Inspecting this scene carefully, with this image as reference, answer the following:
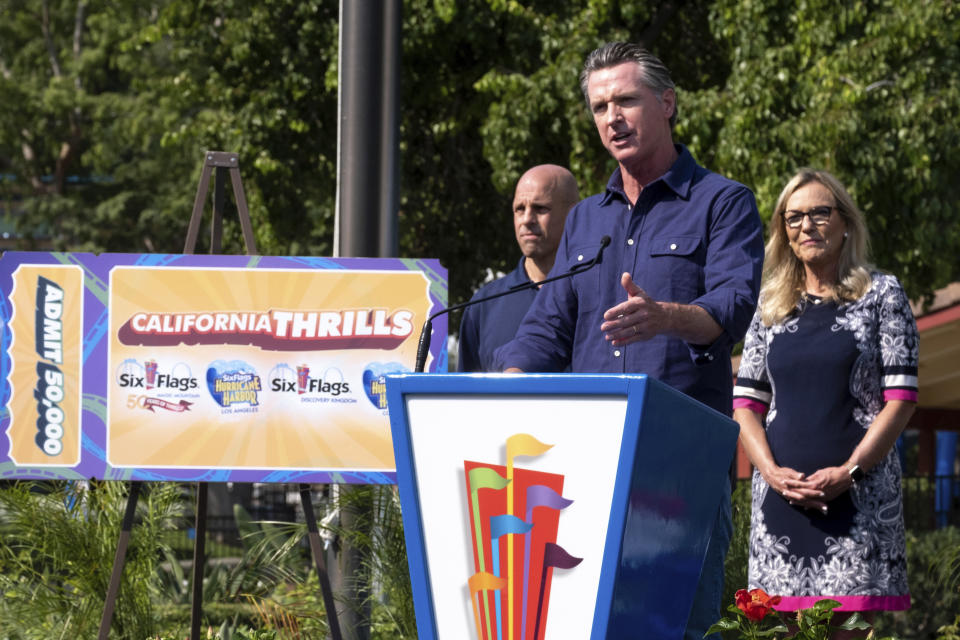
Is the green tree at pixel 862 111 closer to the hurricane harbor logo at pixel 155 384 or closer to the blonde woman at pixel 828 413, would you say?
the blonde woman at pixel 828 413

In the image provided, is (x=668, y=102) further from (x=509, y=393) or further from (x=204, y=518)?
(x=204, y=518)

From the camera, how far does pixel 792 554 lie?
3.72m

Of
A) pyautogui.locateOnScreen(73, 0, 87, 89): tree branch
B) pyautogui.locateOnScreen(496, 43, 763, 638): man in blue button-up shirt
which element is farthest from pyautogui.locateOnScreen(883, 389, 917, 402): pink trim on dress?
pyautogui.locateOnScreen(73, 0, 87, 89): tree branch

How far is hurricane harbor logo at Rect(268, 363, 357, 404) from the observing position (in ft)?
14.7

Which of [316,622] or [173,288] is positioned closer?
[173,288]

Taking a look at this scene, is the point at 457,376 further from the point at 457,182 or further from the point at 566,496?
the point at 457,182

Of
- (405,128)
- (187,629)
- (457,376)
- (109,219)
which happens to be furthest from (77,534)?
(109,219)

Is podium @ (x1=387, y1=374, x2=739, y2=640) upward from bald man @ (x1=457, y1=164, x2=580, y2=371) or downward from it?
downward

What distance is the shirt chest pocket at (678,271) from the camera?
2.79 metres

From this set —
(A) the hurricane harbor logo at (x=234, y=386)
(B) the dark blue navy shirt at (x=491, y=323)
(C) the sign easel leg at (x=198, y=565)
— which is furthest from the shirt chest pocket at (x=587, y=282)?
(C) the sign easel leg at (x=198, y=565)

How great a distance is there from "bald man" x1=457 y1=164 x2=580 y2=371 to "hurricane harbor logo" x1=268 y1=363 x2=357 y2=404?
0.51 m

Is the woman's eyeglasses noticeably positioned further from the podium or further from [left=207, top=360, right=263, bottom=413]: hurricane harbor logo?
[left=207, top=360, right=263, bottom=413]: hurricane harbor logo

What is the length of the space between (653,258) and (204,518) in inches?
108

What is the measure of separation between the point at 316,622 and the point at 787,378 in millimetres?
2354
